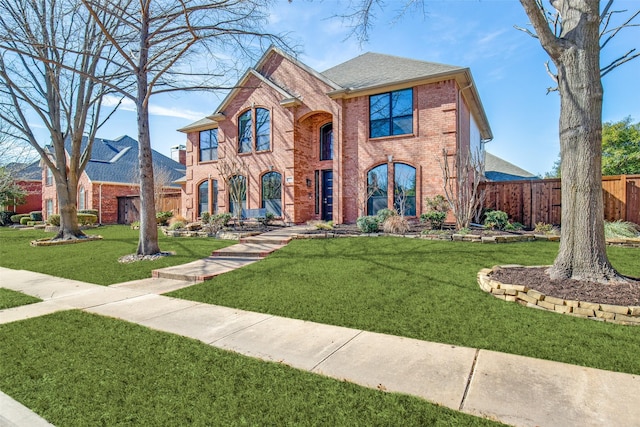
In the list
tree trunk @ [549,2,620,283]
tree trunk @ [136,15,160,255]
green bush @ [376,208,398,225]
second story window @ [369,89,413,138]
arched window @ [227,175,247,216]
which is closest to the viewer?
tree trunk @ [549,2,620,283]

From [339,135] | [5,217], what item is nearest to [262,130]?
[339,135]

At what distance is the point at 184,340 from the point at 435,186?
11241 mm

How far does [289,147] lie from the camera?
15703 mm

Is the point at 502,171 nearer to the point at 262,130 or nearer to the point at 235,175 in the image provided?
the point at 262,130

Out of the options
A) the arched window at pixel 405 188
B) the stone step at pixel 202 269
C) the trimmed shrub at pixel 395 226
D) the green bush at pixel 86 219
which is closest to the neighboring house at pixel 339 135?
the arched window at pixel 405 188

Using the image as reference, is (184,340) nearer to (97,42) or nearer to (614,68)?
(614,68)

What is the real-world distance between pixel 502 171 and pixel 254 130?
57.6 feet

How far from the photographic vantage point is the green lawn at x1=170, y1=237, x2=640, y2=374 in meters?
3.40

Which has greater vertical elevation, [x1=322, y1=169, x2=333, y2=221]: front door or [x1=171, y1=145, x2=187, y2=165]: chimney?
[x1=171, y1=145, x2=187, y2=165]: chimney

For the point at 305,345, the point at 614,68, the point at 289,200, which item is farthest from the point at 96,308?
the point at 289,200

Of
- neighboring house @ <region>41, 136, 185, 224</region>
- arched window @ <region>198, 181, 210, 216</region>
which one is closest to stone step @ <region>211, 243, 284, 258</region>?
arched window @ <region>198, 181, 210, 216</region>

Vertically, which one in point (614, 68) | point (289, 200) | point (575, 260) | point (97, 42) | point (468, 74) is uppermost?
point (97, 42)

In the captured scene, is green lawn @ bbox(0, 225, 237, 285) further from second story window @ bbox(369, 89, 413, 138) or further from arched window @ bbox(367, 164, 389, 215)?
second story window @ bbox(369, 89, 413, 138)

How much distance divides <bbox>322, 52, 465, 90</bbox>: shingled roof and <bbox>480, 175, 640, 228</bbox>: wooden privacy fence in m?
4.87
